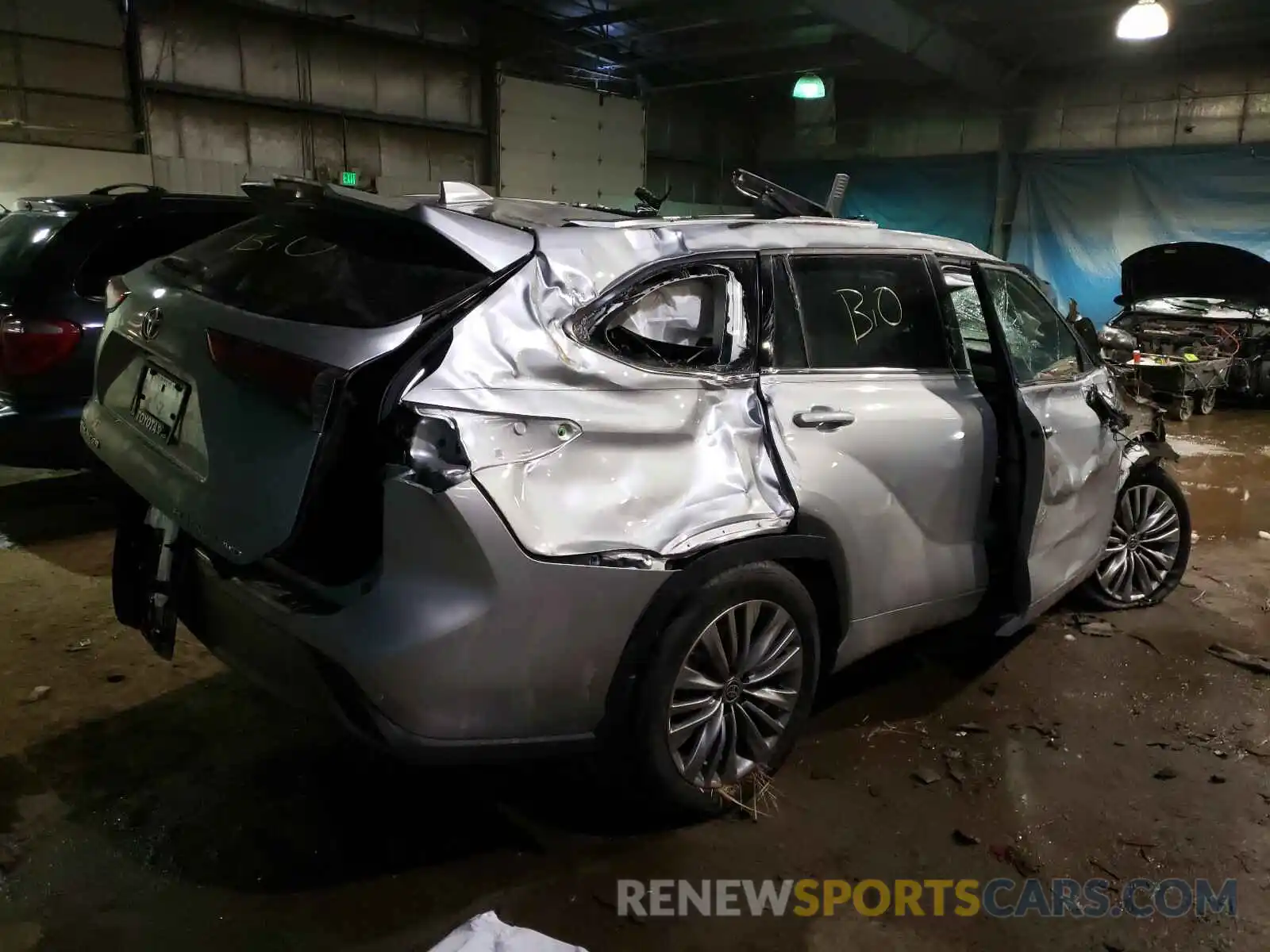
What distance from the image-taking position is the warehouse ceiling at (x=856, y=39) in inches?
444

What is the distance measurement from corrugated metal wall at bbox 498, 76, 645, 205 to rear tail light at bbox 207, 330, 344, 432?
11.1 metres

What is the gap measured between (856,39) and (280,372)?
1223 centimetres

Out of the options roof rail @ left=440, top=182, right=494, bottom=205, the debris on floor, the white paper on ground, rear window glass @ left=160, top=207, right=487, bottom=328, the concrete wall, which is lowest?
the debris on floor

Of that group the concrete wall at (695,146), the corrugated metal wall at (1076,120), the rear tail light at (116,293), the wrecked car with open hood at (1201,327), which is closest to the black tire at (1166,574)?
the rear tail light at (116,293)

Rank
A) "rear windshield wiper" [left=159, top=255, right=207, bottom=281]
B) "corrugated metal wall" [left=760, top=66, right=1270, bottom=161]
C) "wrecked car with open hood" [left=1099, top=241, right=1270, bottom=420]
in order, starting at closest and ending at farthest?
"rear windshield wiper" [left=159, top=255, right=207, bottom=281]
"wrecked car with open hood" [left=1099, top=241, right=1270, bottom=420]
"corrugated metal wall" [left=760, top=66, right=1270, bottom=161]

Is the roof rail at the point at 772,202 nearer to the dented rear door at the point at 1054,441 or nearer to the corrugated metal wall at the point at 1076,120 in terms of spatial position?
the dented rear door at the point at 1054,441

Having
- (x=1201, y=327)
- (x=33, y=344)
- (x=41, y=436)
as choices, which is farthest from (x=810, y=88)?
(x=41, y=436)

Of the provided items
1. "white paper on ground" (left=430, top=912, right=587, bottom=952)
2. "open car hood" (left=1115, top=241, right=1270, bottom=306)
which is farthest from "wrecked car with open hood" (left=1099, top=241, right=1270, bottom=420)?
"white paper on ground" (left=430, top=912, right=587, bottom=952)

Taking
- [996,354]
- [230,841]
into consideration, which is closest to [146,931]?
[230,841]

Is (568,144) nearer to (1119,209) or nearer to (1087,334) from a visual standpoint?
(1119,209)

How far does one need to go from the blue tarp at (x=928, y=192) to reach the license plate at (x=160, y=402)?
42.4ft

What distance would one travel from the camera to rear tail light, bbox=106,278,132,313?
9.33 ft

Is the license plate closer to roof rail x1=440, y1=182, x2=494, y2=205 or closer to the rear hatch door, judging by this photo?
the rear hatch door

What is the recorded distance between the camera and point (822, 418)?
2.71 metres
